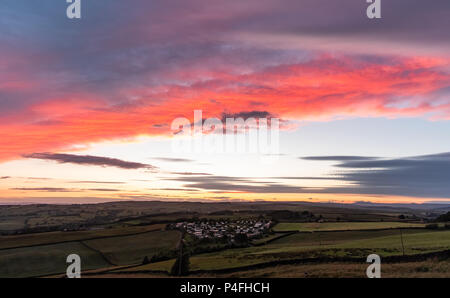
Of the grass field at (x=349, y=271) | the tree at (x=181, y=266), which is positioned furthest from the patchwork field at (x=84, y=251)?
the grass field at (x=349, y=271)

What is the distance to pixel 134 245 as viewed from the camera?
89.9m

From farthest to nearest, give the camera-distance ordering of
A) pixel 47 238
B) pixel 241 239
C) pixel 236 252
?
1. pixel 47 238
2. pixel 241 239
3. pixel 236 252

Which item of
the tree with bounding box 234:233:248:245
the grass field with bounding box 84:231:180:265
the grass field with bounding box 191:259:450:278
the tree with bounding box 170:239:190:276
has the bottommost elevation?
the grass field with bounding box 84:231:180:265

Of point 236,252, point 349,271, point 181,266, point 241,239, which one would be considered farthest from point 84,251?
point 349,271

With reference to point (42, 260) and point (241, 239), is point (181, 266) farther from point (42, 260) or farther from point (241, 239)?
point (42, 260)

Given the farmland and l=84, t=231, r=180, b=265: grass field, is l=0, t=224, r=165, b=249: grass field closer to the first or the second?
the farmland

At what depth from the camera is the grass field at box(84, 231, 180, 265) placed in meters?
78.3

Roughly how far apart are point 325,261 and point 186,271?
1898cm

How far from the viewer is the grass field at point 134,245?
3083 inches

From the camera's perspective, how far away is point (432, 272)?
32.6 meters

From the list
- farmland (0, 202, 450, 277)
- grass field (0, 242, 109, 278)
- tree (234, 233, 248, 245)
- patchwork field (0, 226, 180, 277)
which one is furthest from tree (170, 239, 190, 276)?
grass field (0, 242, 109, 278)

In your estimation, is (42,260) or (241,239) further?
(241,239)

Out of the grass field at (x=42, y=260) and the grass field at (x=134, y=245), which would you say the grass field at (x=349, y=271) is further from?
the grass field at (x=42, y=260)

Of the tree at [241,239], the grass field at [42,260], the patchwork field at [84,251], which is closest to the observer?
the grass field at [42,260]
